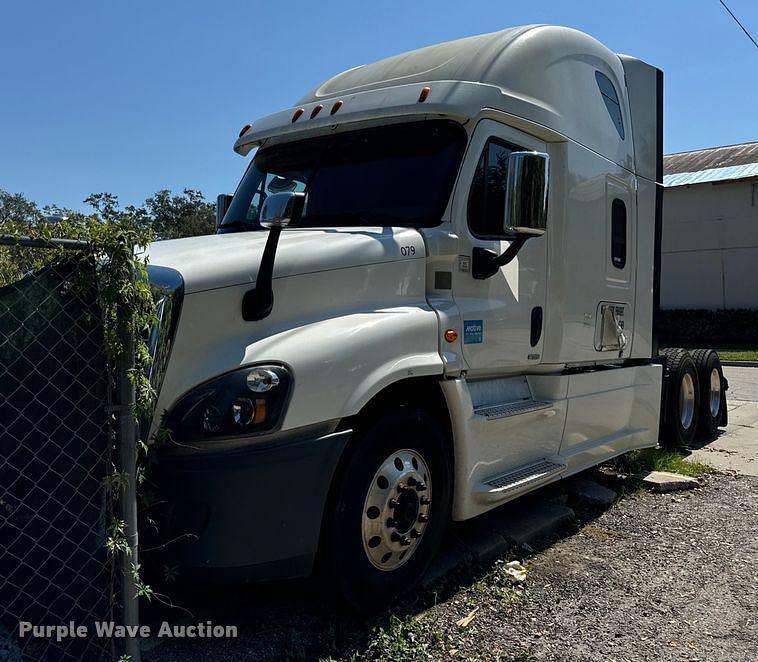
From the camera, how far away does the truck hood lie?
3.26 m

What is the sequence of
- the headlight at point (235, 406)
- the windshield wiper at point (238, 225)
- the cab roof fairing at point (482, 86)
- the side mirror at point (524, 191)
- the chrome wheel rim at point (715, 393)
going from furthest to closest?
the chrome wheel rim at point (715, 393), the windshield wiper at point (238, 225), the cab roof fairing at point (482, 86), the side mirror at point (524, 191), the headlight at point (235, 406)

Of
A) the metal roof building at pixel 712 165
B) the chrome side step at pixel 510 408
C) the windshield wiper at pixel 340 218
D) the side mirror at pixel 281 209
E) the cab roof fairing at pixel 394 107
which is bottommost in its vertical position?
the chrome side step at pixel 510 408

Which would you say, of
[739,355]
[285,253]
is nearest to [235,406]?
[285,253]

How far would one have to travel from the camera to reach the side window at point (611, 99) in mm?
5832

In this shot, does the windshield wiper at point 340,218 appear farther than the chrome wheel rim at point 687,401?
No

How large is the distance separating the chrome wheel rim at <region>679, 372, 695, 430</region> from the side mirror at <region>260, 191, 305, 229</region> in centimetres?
592

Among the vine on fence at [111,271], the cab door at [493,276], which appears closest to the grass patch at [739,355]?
the cab door at [493,276]

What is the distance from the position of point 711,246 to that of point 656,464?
62.4ft

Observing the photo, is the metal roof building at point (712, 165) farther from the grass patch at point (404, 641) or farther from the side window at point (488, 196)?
the grass patch at point (404, 641)

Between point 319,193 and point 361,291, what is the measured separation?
1060 mm

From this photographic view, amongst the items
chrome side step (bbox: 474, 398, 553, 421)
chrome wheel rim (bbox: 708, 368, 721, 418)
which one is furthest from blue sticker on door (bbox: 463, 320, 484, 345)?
chrome wheel rim (bbox: 708, 368, 721, 418)

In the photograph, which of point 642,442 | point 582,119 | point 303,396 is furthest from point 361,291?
point 642,442

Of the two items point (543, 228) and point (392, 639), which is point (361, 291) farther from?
point (392, 639)

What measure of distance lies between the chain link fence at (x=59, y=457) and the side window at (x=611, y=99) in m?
4.60
